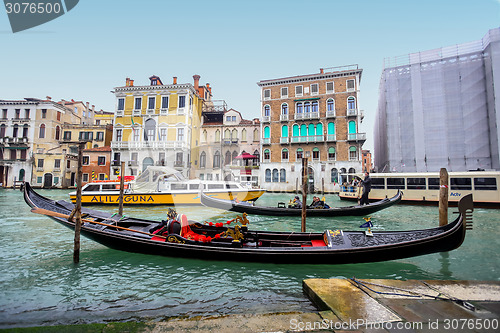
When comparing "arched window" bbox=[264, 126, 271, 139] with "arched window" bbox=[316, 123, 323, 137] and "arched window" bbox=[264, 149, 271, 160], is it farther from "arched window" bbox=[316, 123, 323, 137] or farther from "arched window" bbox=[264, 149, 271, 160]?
"arched window" bbox=[316, 123, 323, 137]

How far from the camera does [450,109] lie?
20703mm

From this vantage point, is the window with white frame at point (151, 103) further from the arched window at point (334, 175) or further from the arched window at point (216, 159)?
the arched window at point (334, 175)

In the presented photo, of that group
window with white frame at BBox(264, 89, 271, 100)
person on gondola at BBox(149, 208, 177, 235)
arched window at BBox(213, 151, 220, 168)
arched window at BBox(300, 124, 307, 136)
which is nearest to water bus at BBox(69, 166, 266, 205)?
person on gondola at BBox(149, 208, 177, 235)

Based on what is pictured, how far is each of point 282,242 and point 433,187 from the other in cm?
1433

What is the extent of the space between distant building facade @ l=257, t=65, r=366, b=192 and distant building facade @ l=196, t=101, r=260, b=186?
78.4 inches

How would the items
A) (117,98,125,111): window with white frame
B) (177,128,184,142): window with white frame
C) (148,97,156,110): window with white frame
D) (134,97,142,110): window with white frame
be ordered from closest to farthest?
(177,128,184,142): window with white frame, (148,97,156,110): window with white frame, (134,97,142,110): window with white frame, (117,98,125,111): window with white frame

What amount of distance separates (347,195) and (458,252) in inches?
514

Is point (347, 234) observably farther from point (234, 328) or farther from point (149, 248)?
point (149, 248)

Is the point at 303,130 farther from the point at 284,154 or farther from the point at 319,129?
the point at 284,154

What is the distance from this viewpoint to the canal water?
369 cm

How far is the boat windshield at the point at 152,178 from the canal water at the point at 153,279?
720 centimetres

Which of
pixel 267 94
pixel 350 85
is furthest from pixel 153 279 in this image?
pixel 267 94

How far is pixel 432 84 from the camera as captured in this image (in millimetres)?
21328

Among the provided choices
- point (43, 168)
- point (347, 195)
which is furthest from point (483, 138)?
point (43, 168)
